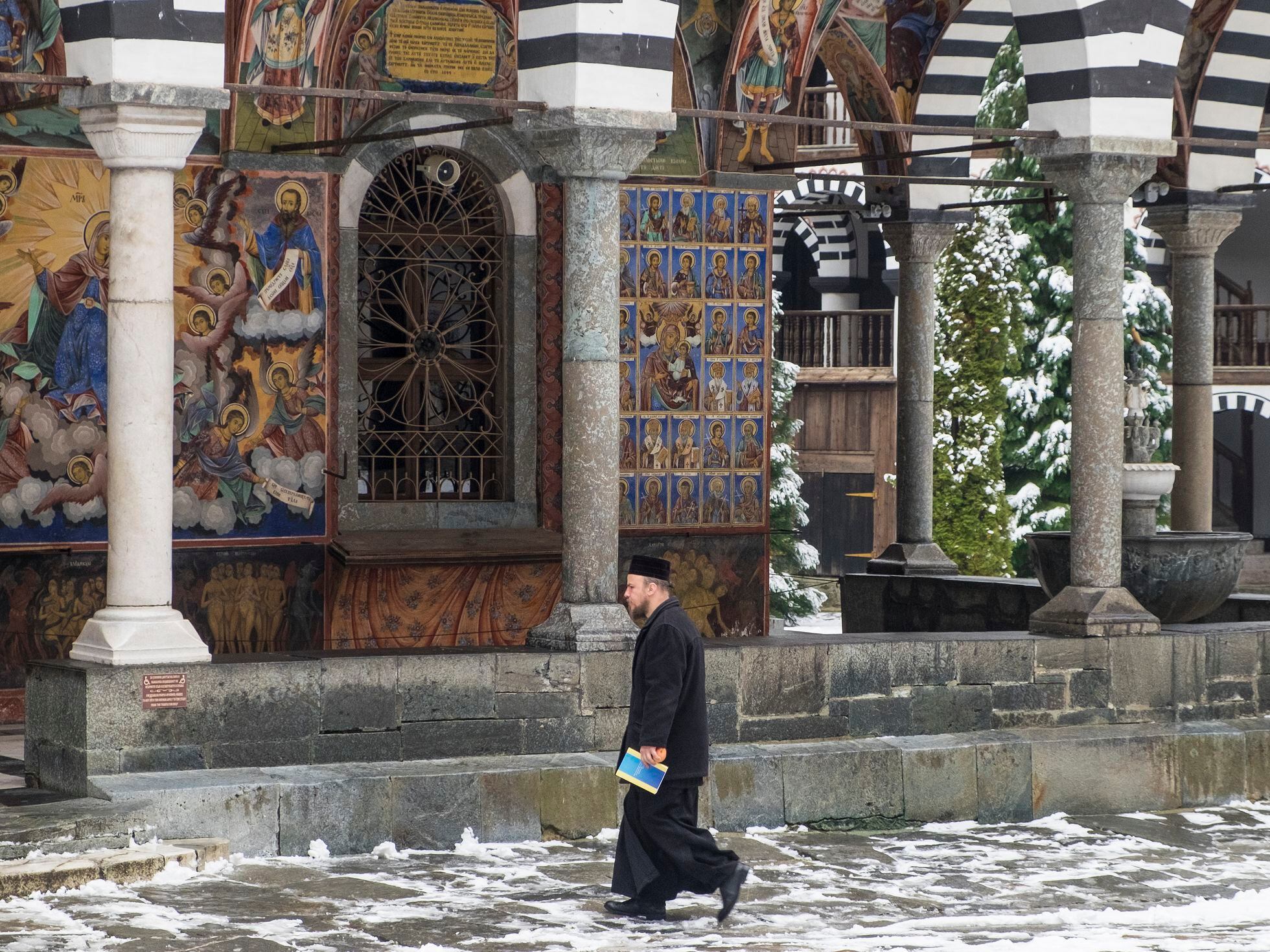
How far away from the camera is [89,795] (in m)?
8.61

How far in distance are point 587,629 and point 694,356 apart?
12.3ft

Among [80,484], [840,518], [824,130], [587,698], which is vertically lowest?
[587,698]

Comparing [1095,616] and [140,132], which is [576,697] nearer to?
[1095,616]

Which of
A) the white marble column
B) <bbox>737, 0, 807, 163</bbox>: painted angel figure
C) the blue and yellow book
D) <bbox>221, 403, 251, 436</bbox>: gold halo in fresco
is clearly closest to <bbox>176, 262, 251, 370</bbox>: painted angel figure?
<bbox>221, 403, 251, 436</bbox>: gold halo in fresco

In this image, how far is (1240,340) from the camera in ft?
88.0

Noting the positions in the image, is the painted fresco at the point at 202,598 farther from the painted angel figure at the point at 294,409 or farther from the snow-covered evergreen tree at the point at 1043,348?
the snow-covered evergreen tree at the point at 1043,348

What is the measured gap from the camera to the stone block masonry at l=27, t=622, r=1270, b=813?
889 centimetres

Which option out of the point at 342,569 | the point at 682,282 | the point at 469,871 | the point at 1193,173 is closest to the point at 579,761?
the point at 469,871

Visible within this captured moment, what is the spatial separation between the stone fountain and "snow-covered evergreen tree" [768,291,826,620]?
7939 millimetres

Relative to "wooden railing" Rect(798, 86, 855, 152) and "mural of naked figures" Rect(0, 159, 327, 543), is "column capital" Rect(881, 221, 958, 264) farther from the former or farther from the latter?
"wooden railing" Rect(798, 86, 855, 152)

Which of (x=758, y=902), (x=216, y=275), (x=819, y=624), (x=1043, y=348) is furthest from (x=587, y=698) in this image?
(x=1043, y=348)

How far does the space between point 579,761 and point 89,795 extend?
6.82 ft

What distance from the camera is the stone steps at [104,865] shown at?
7.68 meters

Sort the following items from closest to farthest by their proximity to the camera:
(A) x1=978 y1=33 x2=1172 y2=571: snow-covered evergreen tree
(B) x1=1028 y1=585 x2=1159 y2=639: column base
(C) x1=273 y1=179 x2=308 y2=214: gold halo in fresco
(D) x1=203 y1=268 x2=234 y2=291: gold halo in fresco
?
1. (B) x1=1028 y1=585 x2=1159 y2=639: column base
2. (D) x1=203 y1=268 x2=234 y2=291: gold halo in fresco
3. (C) x1=273 y1=179 x2=308 y2=214: gold halo in fresco
4. (A) x1=978 y1=33 x2=1172 y2=571: snow-covered evergreen tree
